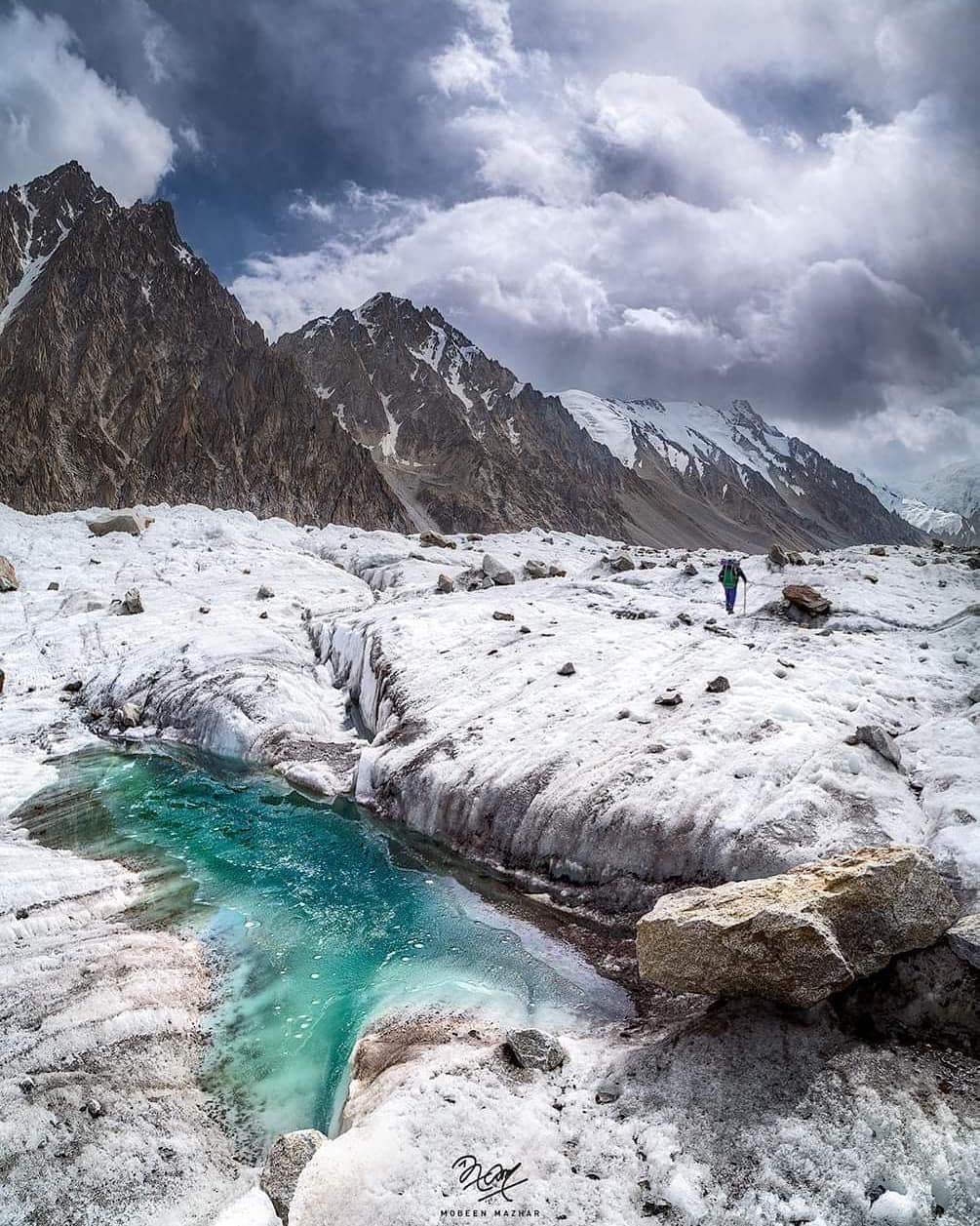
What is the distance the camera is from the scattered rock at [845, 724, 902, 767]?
11.6 meters

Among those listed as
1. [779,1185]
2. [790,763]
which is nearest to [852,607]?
[790,763]

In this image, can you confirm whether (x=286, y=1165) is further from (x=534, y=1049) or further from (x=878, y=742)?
(x=878, y=742)

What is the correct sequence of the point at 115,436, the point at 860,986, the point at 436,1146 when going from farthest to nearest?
1. the point at 115,436
2. the point at 860,986
3. the point at 436,1146

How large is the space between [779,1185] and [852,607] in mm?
21412

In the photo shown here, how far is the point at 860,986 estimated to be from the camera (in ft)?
22.1

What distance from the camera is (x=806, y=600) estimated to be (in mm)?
22953

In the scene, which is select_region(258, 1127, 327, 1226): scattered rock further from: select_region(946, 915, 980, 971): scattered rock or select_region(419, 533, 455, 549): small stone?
select_region(419, 533, 455, 549): small stone

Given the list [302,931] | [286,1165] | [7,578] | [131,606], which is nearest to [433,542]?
[7,578]

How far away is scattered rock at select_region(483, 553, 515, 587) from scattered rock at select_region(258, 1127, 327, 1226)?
87.4ft

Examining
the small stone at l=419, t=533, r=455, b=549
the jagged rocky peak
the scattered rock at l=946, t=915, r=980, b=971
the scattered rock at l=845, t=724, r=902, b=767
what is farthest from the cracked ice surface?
the jagged rocky peak

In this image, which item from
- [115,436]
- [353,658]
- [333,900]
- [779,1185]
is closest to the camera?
[779,1185]

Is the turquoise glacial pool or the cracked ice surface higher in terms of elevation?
the cracked ice surface

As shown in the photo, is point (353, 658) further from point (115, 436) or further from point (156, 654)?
point (115, 436)

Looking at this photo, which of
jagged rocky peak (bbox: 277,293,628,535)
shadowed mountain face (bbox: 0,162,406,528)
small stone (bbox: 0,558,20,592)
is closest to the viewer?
small stone (bbox: 0,558,20,592)
